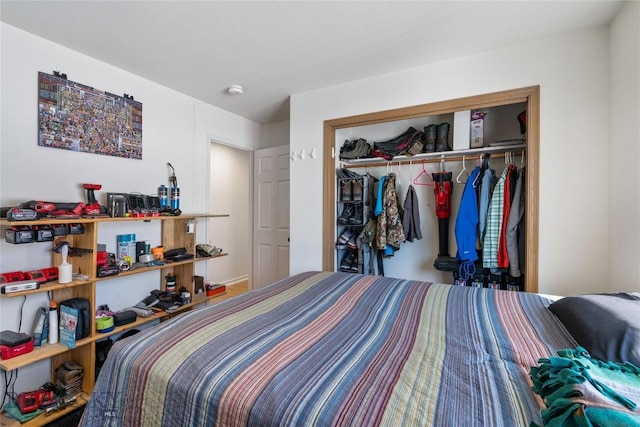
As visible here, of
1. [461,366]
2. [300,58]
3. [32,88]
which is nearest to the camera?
[461,366]

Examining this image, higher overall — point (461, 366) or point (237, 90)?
point (237, 90)

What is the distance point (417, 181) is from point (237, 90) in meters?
2.05

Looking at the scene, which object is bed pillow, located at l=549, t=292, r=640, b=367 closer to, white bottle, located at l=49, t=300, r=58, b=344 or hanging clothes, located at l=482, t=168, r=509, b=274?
hanging clothes, located at l=482, t=168, r=509, b=274

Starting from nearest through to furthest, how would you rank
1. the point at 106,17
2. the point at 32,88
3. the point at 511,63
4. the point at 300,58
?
the point at 106,17
the point at 32,88
the point at 511,63
the point at 300,58

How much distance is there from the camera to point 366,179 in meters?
2.93

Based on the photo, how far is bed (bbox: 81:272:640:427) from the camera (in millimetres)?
740

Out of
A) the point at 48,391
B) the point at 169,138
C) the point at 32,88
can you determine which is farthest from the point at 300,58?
the point at 48,391

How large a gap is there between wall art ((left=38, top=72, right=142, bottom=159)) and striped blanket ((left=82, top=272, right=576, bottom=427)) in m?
1.82

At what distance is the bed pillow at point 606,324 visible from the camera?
0.92 metres

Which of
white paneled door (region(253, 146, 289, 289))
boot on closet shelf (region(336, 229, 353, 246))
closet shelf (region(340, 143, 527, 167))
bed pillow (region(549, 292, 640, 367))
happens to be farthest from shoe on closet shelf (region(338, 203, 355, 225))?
bed pillow (region(549, 292, 640, 367))

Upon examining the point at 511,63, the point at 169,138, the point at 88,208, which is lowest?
the point at 88,208

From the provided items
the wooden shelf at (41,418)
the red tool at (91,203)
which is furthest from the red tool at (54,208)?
the wooden shelf at (41,418)

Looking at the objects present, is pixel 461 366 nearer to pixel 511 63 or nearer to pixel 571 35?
pixel 511 63

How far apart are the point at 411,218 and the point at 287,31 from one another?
190 cm
